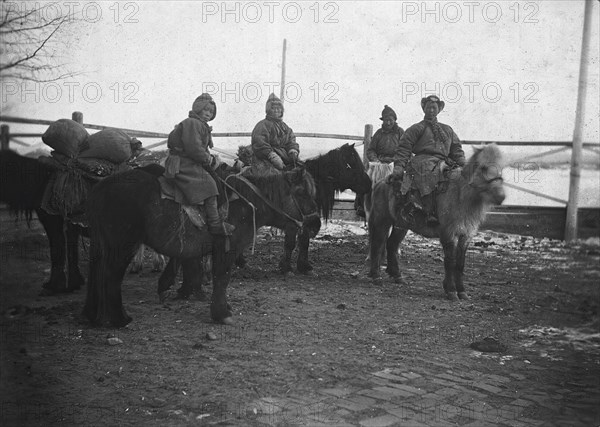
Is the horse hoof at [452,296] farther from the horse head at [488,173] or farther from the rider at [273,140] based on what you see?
the rider at [273,140]

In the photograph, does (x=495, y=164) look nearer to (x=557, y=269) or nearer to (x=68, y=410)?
(x=557, y=269)

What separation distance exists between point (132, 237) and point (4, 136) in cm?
167

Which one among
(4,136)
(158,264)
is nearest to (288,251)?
(158,264)

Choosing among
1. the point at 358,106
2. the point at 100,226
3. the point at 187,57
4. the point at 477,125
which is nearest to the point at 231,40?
the point at 187,57

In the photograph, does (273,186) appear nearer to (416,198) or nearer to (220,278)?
(220,278)

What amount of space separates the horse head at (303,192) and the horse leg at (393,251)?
230cm

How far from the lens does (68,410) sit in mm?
3533

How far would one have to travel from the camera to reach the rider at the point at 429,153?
7449mm

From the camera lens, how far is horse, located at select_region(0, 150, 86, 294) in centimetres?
580

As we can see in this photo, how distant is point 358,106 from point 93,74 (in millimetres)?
4604

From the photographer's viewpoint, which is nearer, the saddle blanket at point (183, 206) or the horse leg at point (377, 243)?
the saddle blanket at point (183, 206)

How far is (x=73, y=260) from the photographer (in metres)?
6.41

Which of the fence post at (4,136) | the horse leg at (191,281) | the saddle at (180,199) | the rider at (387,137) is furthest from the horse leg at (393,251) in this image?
the fence post at (4,136)

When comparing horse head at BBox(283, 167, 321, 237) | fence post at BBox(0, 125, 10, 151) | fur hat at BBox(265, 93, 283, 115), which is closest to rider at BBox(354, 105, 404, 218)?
fur hat at BBox(265, 93, 283, 115)
